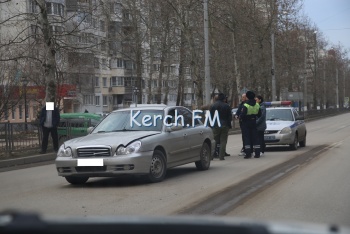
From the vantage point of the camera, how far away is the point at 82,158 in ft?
33.0

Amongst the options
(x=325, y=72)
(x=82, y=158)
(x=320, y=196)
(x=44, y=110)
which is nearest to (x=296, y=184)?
(x=320, y=196)

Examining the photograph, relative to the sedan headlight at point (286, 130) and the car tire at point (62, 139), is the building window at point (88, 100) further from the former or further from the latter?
the sedan headlight at point (286, 130)

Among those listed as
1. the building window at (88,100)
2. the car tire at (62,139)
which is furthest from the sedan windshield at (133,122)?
the building window at (88,100)

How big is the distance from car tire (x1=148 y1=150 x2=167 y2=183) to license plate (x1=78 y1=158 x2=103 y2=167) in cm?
104

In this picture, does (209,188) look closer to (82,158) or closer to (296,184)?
(296,184)

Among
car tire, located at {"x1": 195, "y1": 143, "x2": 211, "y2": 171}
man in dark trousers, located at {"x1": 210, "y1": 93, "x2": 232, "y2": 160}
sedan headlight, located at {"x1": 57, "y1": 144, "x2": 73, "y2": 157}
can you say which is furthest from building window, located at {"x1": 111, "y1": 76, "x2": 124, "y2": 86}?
sedan headlight, located at {"x1": 57, "y1": 144, "x2": 73, "y2": 157}

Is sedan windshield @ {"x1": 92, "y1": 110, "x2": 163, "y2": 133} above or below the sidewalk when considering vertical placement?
above

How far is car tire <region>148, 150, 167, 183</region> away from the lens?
10.5 meters

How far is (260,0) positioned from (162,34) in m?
10.2

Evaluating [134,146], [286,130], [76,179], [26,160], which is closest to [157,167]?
[134,146]

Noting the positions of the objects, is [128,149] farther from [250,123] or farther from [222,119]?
[250,123]

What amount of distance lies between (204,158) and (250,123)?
3.42 metres

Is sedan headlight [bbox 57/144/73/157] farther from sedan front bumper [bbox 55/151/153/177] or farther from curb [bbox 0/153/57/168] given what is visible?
curb [bbox 0/153/57/168]

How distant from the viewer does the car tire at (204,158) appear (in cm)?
1290
